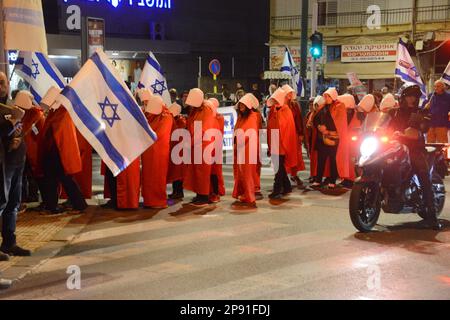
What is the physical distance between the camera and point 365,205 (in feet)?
29.9

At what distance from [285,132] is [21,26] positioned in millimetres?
4882

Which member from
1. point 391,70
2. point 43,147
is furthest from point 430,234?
point 391,70

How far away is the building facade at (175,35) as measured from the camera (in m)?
31.5


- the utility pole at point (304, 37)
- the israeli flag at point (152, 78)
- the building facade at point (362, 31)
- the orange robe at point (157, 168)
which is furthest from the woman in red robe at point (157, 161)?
the building facade at point (362, 31)

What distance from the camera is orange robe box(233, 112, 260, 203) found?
1156 centimetres

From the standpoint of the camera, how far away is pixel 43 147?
10.7 m

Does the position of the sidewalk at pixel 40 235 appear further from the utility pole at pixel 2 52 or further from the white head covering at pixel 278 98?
the white head covering at pixel 278 98

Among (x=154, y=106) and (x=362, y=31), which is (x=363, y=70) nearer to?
(x=362, y=31)

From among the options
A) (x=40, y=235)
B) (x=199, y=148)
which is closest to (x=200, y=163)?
(x=199, y=148)

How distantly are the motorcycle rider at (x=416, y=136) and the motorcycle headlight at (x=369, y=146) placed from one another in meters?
0.31

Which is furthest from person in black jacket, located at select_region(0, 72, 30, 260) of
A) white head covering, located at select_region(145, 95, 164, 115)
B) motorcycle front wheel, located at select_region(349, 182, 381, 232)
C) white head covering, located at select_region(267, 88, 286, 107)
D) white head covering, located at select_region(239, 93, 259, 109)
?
white head covering, located at select_region(267, 88, 286, 107)

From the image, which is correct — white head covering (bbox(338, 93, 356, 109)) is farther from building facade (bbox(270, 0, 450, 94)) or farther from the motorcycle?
building facade (bbox(270, 0, 450, 94))
